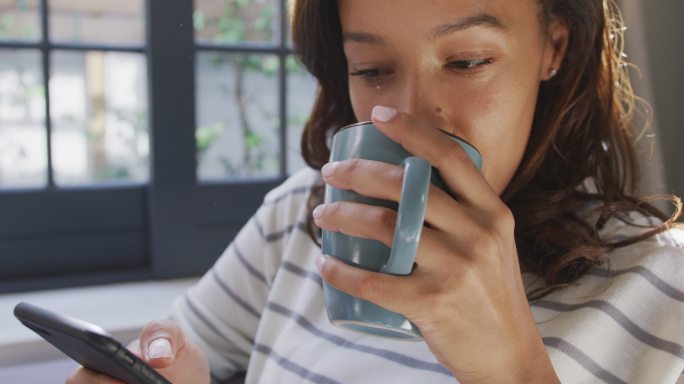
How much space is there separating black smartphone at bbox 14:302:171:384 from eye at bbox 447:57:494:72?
40 cm

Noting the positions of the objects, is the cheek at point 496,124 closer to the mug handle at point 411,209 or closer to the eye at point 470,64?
the eye at point 470,64

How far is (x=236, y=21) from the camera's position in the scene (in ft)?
4.52

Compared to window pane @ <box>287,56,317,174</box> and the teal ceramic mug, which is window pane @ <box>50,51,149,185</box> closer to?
window pane @ <box>287,56,317,174</box>

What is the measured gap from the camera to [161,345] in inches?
28.7

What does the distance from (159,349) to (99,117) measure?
736 millimetres

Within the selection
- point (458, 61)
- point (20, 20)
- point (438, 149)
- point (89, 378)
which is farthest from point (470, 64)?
point (20, 20)

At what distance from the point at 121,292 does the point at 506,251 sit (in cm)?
95

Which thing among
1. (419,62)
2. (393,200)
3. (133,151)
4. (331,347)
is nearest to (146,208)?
(133,151)

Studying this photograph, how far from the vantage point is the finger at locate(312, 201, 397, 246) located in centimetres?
49

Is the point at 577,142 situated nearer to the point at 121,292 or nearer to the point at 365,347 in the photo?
the point at 365,347

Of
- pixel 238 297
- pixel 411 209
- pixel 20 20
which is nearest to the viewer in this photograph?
pixel 411 209

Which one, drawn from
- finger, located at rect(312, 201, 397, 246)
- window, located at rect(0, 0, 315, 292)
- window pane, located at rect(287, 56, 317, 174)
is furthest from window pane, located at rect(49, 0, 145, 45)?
finger, located at rect(312, 201, 397, 246)

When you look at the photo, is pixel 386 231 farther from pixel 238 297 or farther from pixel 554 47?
pixel 238 297

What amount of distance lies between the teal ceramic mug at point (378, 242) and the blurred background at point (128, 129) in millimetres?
797
